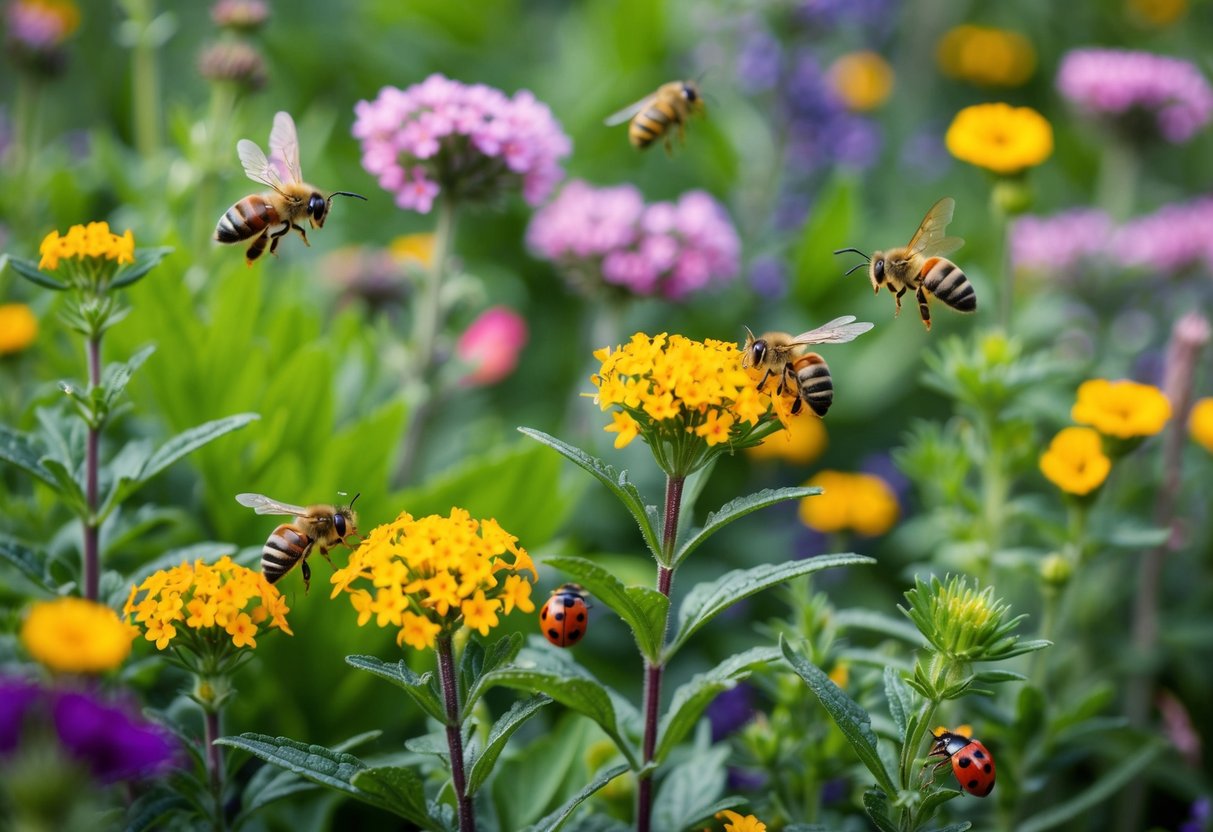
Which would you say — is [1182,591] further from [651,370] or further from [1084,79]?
[651,370]

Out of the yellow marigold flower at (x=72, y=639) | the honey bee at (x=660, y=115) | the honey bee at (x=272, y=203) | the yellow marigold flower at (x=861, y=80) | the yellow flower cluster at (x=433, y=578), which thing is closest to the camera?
the yellow marigold flower at (x=72, y=639)

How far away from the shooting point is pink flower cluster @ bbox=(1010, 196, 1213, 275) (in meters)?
2.55

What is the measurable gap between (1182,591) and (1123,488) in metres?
0.35

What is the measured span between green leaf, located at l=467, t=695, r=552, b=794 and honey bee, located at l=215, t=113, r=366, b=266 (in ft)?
2.17

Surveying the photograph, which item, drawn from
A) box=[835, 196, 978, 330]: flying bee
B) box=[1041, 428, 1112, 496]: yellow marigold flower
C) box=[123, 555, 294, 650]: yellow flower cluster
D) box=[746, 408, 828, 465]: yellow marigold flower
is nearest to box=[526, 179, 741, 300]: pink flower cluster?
box=[746, 408, 828, 465]: yellow marigold flower

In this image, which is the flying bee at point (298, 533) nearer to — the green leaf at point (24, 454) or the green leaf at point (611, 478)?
the green leaf at point (24, 454)

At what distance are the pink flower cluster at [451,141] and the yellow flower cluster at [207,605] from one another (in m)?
0.68

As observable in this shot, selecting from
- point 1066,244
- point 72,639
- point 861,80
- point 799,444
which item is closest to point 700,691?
point 72,639

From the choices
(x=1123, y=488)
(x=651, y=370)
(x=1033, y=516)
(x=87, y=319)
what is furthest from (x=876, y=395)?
(x=87, y=319)

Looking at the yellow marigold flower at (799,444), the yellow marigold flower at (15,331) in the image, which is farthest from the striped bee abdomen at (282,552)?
the yellow marigold flower at (799,444)

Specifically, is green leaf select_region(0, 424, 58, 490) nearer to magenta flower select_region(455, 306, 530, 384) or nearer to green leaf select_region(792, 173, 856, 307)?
magenta flower select_region(455, 306, 530, 384)

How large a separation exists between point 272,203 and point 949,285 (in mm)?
818

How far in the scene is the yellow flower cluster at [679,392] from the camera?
979mm

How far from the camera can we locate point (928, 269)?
1.42 metres
